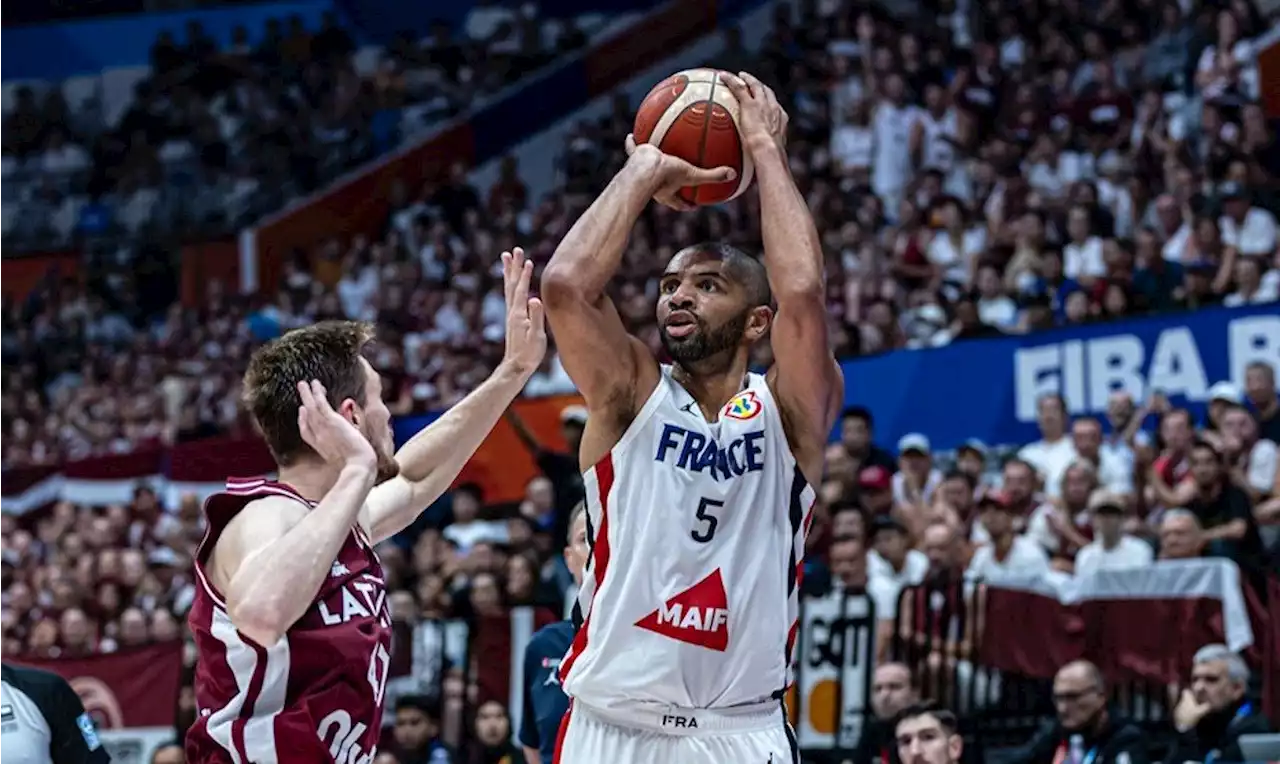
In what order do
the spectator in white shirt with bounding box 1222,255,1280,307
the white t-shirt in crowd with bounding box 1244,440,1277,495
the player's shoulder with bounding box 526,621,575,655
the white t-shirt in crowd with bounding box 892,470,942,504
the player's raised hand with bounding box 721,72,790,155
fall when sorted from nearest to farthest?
1. the player's raised hand with bounding box 721,72,790,155
2. the player's shoulder with bounding box 526,621,575,655
3. the white t-shirt in crowd with bounding box 1244,440,1277,495
4. the white t-shirt in crowd with bounding box 892,470,942,504
5. the spectator in white shirt with bounding box 1222,255,1280,307

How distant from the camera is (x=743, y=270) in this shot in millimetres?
5441

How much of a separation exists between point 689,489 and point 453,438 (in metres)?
0.91

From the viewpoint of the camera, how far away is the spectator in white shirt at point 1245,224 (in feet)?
43.9

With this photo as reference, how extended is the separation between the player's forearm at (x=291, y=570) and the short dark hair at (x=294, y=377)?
37 cm

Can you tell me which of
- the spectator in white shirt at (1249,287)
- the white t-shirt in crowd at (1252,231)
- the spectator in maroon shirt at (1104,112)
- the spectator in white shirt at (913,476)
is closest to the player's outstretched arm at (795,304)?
the spectator in white shirt at (913,476)

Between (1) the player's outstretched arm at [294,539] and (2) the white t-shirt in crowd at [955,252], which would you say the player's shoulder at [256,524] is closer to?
(1) the player's outstretched arm at [294,539]

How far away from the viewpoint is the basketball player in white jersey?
5.20m

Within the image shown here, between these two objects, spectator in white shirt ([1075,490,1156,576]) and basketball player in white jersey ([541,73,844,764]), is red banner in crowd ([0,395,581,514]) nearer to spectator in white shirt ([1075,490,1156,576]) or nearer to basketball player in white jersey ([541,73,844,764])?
spectator in white shirt ([1075,490,1156,576])

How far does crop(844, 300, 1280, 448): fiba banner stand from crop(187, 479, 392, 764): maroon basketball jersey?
820 cm

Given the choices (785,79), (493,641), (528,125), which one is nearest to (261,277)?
(528,125)

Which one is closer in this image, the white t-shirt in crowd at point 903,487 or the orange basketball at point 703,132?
the orange basketball at point 703,132

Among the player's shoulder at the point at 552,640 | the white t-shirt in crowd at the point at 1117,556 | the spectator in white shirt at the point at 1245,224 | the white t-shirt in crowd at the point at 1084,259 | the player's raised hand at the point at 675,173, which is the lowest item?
the player's shoulder at the point at 552,640

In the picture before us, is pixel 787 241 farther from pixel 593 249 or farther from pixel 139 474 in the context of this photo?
pixel 139 474

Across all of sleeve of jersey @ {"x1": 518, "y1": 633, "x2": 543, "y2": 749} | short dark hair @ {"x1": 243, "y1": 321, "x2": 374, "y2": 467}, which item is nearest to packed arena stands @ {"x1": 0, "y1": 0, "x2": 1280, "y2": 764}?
sleeve of jersey @ {"x1": 518, "y1": 633, "x2": 543, "y2": 749}
